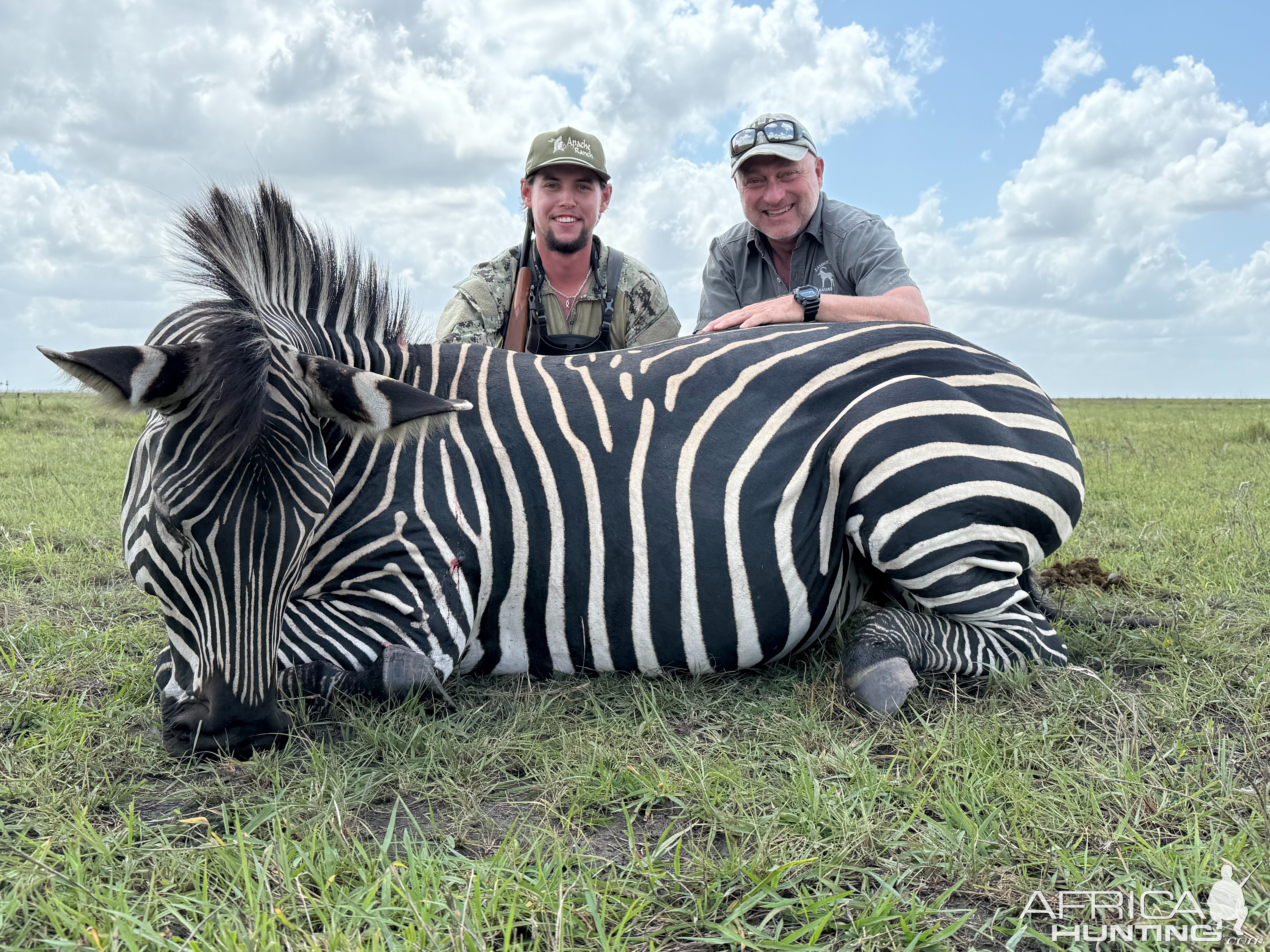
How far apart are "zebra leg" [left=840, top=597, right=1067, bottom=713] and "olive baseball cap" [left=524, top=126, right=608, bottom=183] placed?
4733 mm

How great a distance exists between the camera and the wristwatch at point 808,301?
17.8 feet

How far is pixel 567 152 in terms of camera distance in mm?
6969

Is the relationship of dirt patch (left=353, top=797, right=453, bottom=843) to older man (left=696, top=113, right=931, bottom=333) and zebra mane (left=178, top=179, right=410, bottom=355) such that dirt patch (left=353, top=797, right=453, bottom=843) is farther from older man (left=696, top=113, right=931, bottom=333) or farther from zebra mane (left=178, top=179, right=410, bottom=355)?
older man (left=696, top=113, right=931, bottom=333)

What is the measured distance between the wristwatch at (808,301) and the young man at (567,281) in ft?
7.41

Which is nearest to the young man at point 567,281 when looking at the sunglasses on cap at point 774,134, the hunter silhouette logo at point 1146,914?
the sunglasses on cap at point 774,134

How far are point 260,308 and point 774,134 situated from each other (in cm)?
461

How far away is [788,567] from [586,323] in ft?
14.0

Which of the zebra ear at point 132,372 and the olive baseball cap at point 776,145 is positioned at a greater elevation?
the olive baseball cap at point 776,145

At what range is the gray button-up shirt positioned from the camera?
257 inches

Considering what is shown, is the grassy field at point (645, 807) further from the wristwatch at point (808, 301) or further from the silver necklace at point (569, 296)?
the silver necklace at point (569, 296)

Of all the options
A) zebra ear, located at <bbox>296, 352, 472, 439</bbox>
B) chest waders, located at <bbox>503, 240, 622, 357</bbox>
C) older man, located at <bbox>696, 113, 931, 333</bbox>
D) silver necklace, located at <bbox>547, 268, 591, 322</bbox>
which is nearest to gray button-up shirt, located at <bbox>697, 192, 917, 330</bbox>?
older man, located at <bbox>696, 113, 931, 333</bbox>

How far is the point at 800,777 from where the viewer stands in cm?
286

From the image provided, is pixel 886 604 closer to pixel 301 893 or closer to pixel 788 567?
pixel 788 567

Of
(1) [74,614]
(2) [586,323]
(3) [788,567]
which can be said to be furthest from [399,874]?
(2) [586,323]
